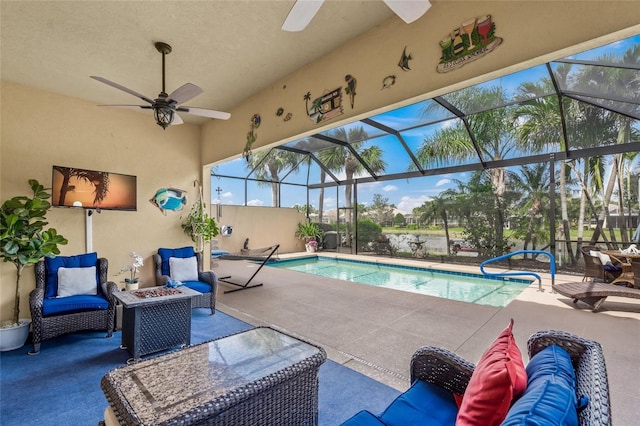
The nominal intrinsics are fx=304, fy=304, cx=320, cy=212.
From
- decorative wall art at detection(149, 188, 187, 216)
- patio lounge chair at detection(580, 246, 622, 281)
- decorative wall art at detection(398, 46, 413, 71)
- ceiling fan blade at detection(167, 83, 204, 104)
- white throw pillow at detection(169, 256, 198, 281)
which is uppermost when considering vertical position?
decorative wall art at detection(398, 46, 413, 71)

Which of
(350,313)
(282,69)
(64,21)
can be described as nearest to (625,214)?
(350,313)

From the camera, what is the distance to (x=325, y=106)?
354 centimetres

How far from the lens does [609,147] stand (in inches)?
249

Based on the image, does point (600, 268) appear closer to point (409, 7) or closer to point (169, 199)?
point (409, 7)

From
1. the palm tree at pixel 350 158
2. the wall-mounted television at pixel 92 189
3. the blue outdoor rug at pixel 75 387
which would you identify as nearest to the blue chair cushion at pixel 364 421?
the blue outdoor rug at pixel 75 387

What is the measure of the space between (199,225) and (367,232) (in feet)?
22.0

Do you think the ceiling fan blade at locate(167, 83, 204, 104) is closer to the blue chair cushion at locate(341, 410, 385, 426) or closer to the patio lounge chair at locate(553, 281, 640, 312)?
the blue chair cushion at locate(341, 410, 385, 426)

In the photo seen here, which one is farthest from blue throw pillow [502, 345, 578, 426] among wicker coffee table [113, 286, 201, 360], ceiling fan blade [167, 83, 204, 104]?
ceiling fan blade [167, 83, 204, 104]

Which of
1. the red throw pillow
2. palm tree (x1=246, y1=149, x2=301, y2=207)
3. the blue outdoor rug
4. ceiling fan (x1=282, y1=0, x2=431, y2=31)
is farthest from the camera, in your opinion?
palm tree (x1=246, y1=149, x2=301, y2=207)

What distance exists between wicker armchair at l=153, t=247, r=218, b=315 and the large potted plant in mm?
1338

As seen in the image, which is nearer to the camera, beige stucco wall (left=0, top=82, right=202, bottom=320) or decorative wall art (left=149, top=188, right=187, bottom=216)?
beige stucco wall (left=0, top=82, right=202, bottom=320)

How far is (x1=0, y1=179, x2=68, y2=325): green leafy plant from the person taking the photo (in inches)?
133

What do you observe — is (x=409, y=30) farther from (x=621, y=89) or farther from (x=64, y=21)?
(x=621, y=89)

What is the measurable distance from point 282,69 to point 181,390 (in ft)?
11.9
